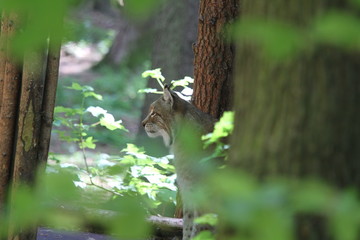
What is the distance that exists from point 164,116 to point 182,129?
618 mm

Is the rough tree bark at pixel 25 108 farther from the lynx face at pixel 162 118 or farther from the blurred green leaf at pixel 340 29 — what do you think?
the blurred green leaf at pixel 340 29

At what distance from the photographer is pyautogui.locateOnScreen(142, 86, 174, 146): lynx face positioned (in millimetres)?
4659

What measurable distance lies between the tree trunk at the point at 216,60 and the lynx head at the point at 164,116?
1.65ft

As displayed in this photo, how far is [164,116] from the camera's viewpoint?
474 cm

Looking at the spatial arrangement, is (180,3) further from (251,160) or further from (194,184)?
(251,160)

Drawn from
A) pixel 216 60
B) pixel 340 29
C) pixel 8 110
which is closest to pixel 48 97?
pixel 8 110

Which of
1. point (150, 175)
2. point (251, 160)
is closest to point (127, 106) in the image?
point (150, 175)

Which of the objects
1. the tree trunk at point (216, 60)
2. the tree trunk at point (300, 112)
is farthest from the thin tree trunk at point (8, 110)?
the tree trunk at point (300, 112)

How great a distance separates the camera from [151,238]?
5.27 m

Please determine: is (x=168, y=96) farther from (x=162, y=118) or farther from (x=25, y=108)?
(x=25, y=108)

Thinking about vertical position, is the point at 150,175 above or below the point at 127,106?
below

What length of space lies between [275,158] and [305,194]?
0.64 metres

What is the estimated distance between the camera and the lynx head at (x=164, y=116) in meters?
4.61

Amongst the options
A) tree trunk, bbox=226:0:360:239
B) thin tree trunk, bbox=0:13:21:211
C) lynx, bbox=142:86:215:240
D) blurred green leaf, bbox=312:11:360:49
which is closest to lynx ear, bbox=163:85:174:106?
lynx, bbox=142:86:215:240
